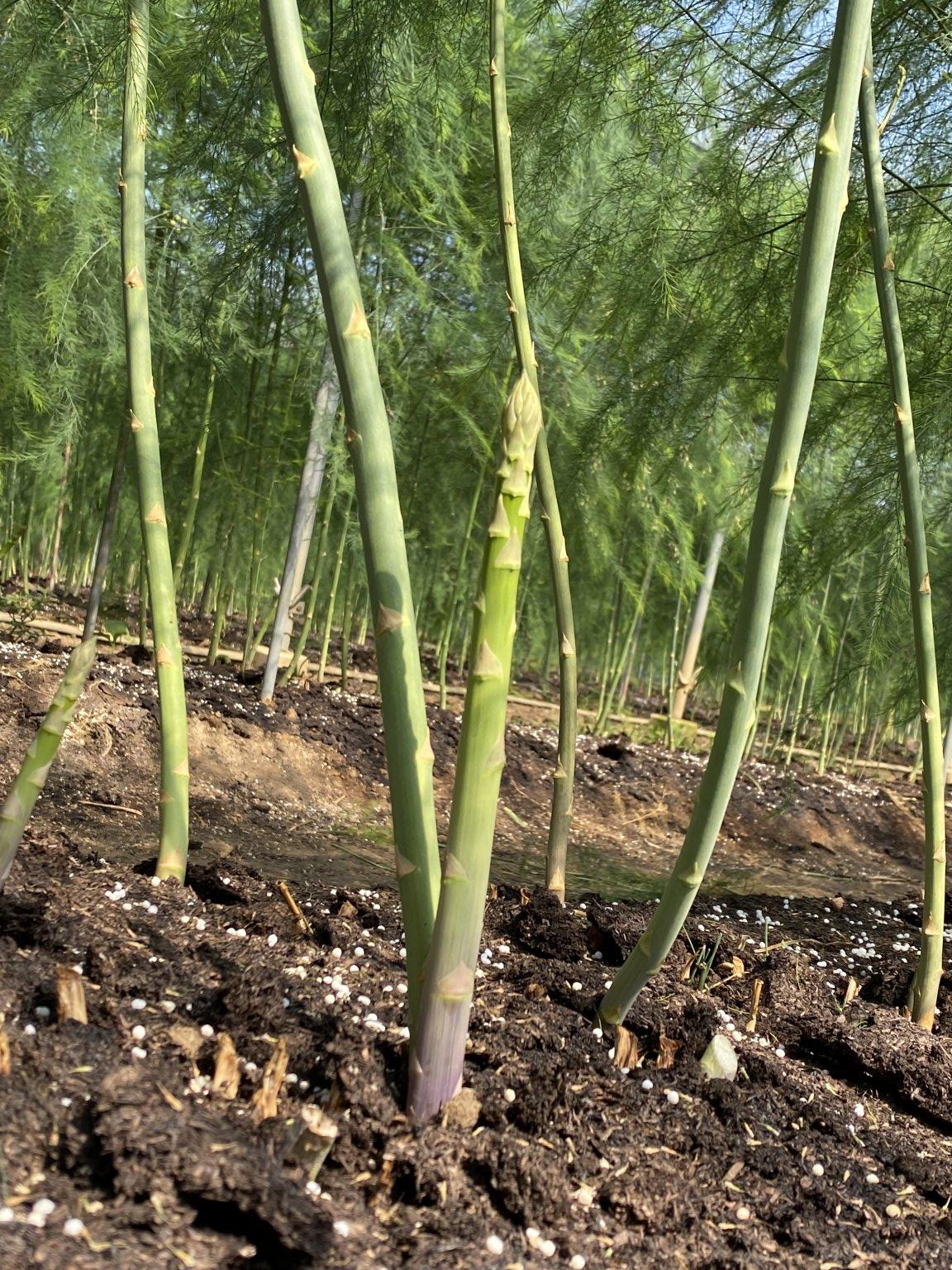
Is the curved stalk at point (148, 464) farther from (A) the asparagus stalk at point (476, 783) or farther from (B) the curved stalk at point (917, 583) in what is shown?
(B) the curved stalk at point (917, 583)

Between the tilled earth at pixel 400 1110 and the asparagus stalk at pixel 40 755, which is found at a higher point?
the asparagus stalk at pixel 40 755

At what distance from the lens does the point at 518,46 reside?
214 inches

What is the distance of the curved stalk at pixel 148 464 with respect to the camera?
194 centimetres

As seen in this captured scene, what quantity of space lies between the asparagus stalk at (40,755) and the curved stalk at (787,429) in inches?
37.5

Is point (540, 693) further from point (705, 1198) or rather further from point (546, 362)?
point (705, 1198)

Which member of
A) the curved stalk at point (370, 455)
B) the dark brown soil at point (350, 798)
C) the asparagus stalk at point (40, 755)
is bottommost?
the dark brown soil at point (350, 798)

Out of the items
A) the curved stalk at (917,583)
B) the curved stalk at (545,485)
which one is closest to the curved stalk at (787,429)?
the curved stalk at (545,485)

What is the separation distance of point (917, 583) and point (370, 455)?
1.29m

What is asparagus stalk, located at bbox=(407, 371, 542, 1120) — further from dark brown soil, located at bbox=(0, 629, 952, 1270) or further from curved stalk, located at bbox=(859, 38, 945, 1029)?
curved stalk, located at bbox=(859, 38, 945, 1029)

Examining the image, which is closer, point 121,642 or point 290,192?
point 290,192

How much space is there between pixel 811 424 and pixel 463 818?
2.94 meters

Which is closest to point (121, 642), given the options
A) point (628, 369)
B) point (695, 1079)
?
point (628, 369)

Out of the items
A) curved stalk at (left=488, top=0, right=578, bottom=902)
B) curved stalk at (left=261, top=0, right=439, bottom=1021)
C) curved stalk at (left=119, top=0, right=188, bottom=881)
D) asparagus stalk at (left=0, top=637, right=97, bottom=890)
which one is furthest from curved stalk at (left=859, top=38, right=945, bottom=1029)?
asparagus stalk at (left=0, top=637, right=97, bottom=890)

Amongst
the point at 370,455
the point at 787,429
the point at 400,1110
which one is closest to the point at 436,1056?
the point at 400,1110
